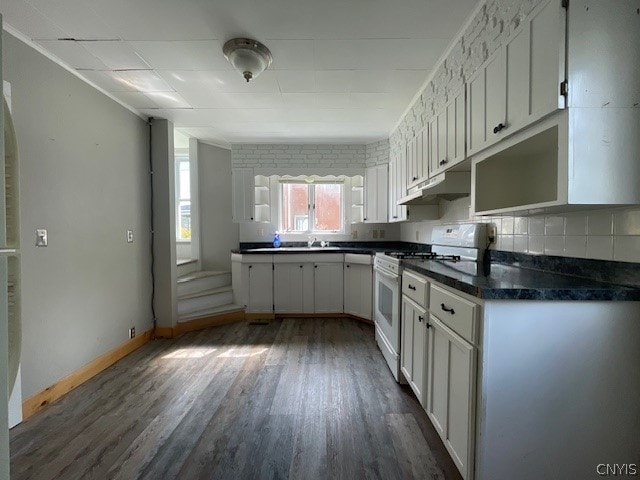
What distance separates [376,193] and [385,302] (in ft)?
5.80

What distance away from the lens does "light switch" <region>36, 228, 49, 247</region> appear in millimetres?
1899

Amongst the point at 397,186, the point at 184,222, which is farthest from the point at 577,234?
the point at 184,222

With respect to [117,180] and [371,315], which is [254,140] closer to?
[117,180]

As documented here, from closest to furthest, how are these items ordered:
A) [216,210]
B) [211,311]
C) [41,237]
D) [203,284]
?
1. [41,237]
2. [211,311]
3. [203,284]
4. [216,210]

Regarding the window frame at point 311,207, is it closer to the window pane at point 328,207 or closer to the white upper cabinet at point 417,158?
the window pane at point 328,207

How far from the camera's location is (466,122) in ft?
5.65

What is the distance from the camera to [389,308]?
2.43 m

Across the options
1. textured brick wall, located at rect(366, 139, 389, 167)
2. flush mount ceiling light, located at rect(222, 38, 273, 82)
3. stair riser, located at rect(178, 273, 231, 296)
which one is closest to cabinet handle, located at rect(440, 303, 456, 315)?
flush mount ceiling light, located at rect(222, 38, 273, 82)

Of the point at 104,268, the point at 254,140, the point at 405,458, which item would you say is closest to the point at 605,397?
the point at 405,458

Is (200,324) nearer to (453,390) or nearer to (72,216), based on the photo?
(72,216)

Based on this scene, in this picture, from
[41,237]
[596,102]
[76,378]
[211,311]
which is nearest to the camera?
[596,102]

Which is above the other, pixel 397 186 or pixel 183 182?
pixel 183 182

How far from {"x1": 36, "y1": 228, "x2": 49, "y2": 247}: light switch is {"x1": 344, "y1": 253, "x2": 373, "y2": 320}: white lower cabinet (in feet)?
9.41

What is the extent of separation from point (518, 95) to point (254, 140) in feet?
10.7
